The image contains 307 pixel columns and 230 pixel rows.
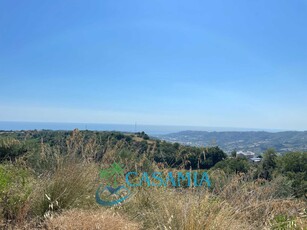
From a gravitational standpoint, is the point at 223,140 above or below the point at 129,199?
above

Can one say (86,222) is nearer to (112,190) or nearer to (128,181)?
(112,190)

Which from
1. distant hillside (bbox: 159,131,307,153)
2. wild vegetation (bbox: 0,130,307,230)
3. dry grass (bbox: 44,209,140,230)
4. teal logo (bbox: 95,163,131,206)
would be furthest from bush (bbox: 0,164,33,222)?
distant hillside (bbox: 159,131,307,153)

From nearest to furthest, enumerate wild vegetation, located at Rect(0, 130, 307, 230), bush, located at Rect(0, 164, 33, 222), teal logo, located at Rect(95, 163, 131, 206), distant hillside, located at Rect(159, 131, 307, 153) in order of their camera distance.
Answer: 1. wild vegetation, located at Rect(0, 130, 307, 230)
2. bush, located at Rect(0, 164, 33, 222)
3. teal logo, located at Rect(95, 163, 131, 206)
4. distant hillside, located at Rect(159, 131, 307, 153)

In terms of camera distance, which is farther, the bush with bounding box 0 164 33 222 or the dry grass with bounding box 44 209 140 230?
the bush with bounding box 0 164 33 222

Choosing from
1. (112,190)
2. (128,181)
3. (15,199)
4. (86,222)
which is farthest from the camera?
(128,181)

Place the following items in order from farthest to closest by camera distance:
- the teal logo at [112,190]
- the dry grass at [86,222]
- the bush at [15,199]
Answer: the teal logo at [112,190], the bush at [15,199], the dry grass at [86,222]

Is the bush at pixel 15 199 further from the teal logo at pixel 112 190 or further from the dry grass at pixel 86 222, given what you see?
the teal logo at pixel 112 190

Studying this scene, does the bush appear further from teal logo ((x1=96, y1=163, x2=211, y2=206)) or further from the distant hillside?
the distant hillside

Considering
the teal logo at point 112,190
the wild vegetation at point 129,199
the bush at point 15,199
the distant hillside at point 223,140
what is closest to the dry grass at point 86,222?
the wild vegetation at point 129,199

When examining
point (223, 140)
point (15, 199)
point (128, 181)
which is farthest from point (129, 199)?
point (223, 140)

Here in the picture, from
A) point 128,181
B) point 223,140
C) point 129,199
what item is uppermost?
point 223,140

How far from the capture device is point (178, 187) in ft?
11.1

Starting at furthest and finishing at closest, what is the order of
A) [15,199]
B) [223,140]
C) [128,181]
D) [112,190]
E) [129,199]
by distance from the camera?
[223,140], [128,181], [112,190], [129,199], [15,199]

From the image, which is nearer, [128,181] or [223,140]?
[128,181]
